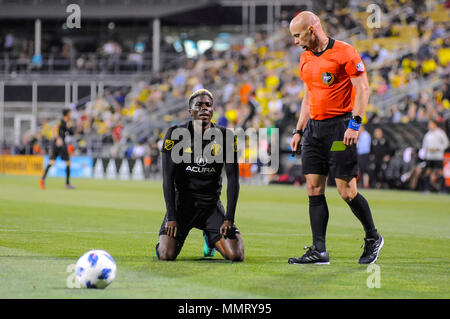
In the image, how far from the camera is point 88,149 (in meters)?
39.5

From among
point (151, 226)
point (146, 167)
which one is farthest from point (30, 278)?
point (146, 167)

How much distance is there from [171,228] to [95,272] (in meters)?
1.98

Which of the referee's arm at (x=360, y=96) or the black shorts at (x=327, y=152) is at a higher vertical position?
the referee's arm at (x=360, y=96)

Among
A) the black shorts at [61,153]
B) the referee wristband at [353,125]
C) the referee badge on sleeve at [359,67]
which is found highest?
the referee badge on sleeve at [359,67]

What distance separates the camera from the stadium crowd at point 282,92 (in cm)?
2758

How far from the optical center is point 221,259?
9352mm

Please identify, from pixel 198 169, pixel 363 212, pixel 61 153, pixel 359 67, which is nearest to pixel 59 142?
pixel 61 153

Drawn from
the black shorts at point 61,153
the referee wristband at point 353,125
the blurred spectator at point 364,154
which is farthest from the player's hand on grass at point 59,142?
the referee wristband at point 353,125

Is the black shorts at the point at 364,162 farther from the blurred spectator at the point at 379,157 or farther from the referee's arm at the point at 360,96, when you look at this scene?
the referee's arm at the point at 360,96

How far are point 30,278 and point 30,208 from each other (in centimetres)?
1019

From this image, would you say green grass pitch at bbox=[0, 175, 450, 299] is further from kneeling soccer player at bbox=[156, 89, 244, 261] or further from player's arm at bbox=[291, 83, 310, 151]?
player's arm at bbox=[291, 83, 310, 151]

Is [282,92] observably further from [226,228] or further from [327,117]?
[226,228]

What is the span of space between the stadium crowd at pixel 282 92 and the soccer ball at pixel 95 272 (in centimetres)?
1965

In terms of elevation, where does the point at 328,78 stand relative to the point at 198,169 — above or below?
above
